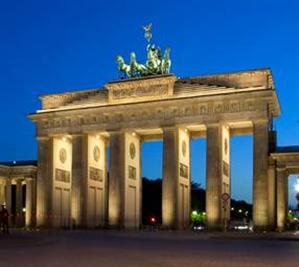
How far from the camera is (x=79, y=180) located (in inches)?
2628

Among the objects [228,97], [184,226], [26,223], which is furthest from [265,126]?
[26,223]

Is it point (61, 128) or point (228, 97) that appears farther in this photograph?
point (61, 128)

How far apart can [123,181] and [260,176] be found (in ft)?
50.4

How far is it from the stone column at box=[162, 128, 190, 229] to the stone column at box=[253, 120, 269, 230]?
8339 mm

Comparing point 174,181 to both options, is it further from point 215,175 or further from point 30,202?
point 30,202

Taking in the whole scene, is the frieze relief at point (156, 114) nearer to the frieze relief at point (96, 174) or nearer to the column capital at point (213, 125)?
the column capital at point (213, 125)

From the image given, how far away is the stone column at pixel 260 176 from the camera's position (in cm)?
5781

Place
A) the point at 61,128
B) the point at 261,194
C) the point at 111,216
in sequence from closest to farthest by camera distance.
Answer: the point at 261,194 → the point at 111,216 → the point at 61,128

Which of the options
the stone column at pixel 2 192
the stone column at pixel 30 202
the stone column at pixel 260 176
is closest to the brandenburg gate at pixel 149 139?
the stone column at pixel 260 176

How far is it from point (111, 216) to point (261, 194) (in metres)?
16.8

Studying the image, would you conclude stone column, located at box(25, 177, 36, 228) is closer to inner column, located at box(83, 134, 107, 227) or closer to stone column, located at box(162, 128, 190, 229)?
inner column, located at box(83, 134, 107, 227)

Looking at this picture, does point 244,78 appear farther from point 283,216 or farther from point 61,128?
point 61,128

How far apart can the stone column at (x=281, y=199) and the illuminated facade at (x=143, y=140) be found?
0.42 metres

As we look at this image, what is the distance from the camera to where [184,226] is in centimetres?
6450
